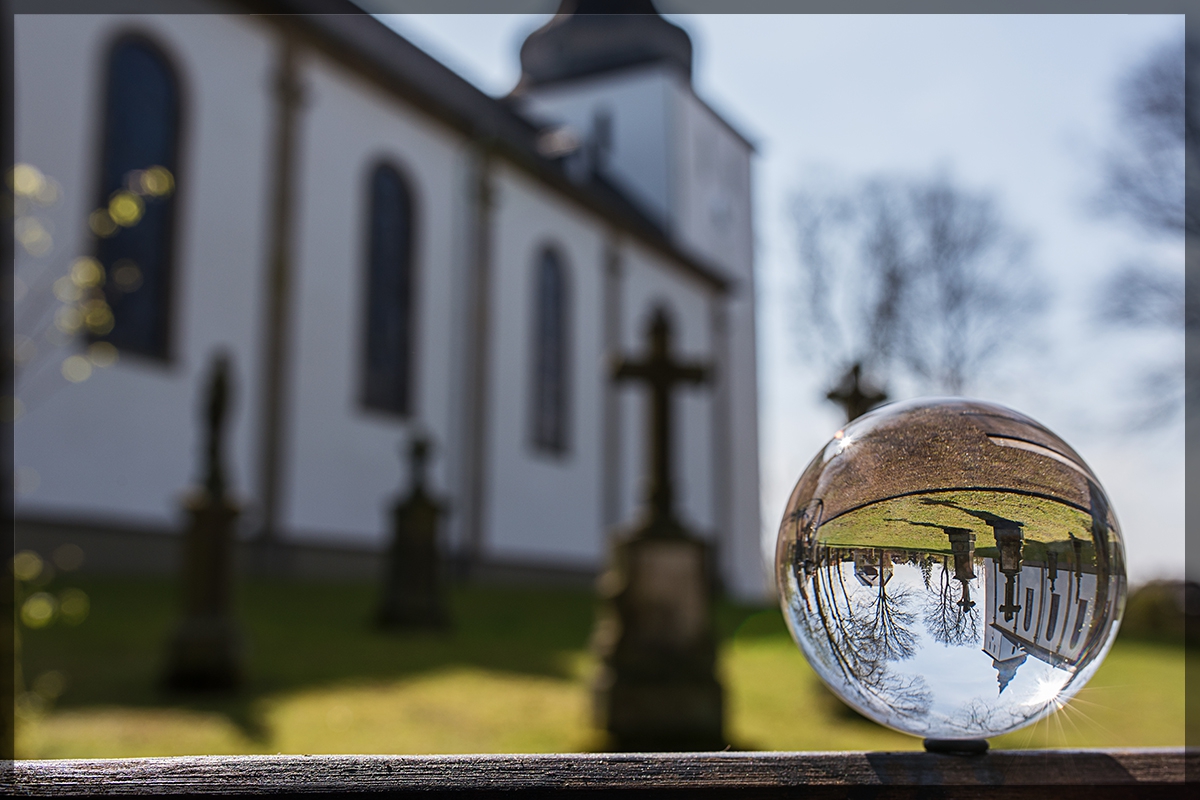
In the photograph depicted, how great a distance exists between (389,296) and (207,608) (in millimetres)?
10060

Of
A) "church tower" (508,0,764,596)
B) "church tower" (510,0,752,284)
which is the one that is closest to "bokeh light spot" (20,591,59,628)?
"church tower" (508,0,764,596)

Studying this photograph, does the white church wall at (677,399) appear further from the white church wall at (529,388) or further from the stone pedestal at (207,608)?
the stone pedestal at (207,608)

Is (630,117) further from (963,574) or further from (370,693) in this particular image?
(963,574)

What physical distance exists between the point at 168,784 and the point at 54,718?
20.1 feet

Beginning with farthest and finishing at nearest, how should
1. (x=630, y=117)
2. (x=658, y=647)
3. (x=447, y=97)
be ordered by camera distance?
(x=630, y=117)
(x=447, y=97)
(x=658, y=647)

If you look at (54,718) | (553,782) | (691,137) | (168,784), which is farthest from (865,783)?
(691,137)

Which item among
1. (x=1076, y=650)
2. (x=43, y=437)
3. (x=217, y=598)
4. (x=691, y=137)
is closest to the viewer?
(x=1076, y=650)

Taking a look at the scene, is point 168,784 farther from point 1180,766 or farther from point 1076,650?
point 1180,766

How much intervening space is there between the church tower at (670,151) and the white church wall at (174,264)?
13.7 meters

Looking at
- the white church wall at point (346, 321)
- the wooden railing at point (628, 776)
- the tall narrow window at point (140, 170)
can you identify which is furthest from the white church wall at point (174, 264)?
the wooden railing at point (628, 776)

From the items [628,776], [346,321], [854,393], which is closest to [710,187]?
[346,321]

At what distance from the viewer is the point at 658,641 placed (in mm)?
6617

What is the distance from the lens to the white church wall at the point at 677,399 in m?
23.1

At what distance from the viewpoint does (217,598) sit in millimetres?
7641
